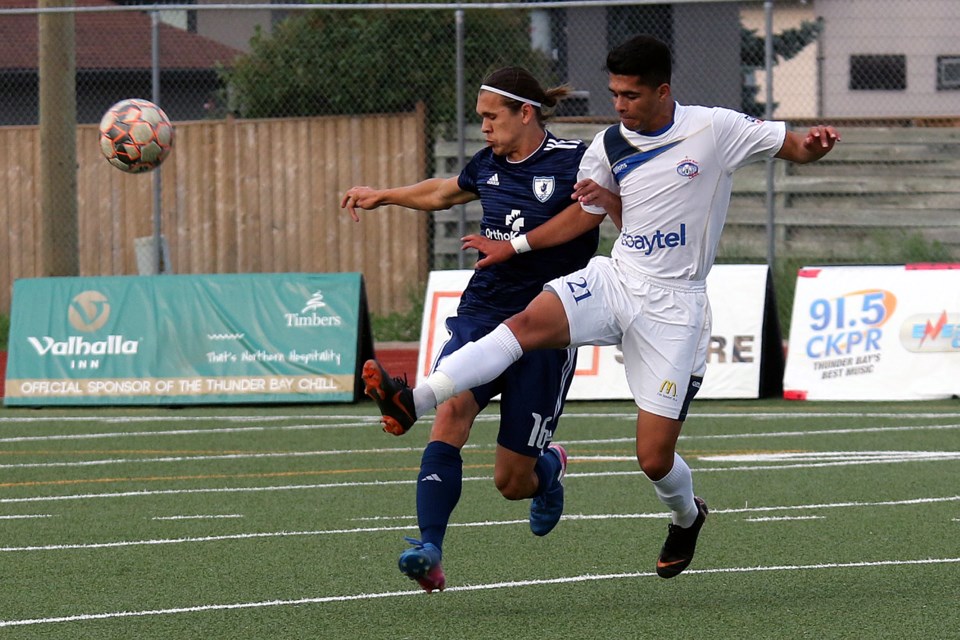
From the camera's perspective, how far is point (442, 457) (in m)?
6.52

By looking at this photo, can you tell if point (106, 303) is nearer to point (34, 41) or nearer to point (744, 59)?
point (744, 59)

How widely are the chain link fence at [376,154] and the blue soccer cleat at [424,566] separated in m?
9.04

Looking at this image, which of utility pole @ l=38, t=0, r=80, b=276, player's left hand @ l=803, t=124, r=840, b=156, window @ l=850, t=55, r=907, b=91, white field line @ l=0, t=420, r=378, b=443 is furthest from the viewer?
window @ l=850, t=55, r=907, b=91

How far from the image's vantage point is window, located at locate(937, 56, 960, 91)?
18.9 metres

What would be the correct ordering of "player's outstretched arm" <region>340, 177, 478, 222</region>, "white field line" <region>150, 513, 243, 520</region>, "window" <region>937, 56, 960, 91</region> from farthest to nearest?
"window" <region>937, 56, 960, 91</region>, "white field line" <region>150, 513, 243, 520</region>, "player's outstretched arm" <region>340, 177, 478, 222</region>

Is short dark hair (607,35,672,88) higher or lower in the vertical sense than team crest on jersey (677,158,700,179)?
higher

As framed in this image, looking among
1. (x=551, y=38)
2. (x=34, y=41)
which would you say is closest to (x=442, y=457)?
(x=551, y=38)

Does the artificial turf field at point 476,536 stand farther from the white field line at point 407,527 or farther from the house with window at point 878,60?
the house with window at point 878,60

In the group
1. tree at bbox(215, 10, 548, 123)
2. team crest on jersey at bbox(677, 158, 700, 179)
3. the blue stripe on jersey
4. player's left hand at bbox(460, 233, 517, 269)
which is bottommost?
player's left hand at bbox(460, 233, 517, 269)

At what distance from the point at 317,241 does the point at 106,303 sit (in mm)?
3374

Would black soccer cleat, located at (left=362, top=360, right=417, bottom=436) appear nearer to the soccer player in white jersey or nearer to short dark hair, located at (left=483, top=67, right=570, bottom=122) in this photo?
the soccer player in white jersey

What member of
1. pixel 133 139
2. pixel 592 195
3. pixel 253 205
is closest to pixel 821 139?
pixel 592 195

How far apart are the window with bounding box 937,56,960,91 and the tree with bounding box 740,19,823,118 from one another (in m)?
1.52

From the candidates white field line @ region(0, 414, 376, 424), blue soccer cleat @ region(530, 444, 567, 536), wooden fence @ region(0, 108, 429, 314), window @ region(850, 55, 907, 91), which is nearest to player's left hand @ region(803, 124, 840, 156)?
blue soccer cleat @ region(530, 444, 567, 536)
